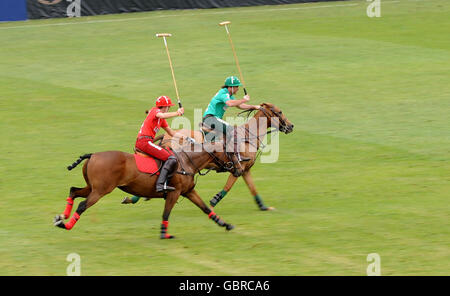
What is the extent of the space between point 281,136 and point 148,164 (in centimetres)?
1056

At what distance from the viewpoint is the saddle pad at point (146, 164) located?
1573 cm

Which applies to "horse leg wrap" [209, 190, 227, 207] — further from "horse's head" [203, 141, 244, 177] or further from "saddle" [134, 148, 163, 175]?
"saddle" [134, 148, 163, 175]

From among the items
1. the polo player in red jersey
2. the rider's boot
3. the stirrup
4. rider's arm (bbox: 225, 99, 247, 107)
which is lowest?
the stirrup

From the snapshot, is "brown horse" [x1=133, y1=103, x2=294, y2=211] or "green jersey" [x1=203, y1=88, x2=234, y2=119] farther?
"green jersey" [x1=203, y1=88, x2=234, y2=119]

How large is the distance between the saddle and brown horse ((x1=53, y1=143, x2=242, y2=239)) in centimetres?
7

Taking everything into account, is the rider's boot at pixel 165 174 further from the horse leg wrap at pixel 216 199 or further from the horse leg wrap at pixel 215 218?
the horse leg wrap at pixel 216 199

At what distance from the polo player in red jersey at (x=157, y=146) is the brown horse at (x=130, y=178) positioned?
7.1 inches

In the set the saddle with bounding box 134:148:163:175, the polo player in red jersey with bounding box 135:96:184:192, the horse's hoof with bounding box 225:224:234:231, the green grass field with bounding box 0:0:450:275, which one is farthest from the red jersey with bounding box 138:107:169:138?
the horse's hoof with bounding box 225:224:234:231

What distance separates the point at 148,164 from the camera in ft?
51.9

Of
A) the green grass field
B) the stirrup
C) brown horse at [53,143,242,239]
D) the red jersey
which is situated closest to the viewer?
the green grass field

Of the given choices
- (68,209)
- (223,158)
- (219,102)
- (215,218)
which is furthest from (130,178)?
(219,102)

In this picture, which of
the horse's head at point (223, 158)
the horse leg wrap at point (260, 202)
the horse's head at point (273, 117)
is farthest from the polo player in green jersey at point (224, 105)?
the horse's head at point (223, 158)

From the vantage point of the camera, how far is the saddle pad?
Result: 15727 millimetres

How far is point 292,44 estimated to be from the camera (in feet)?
125
